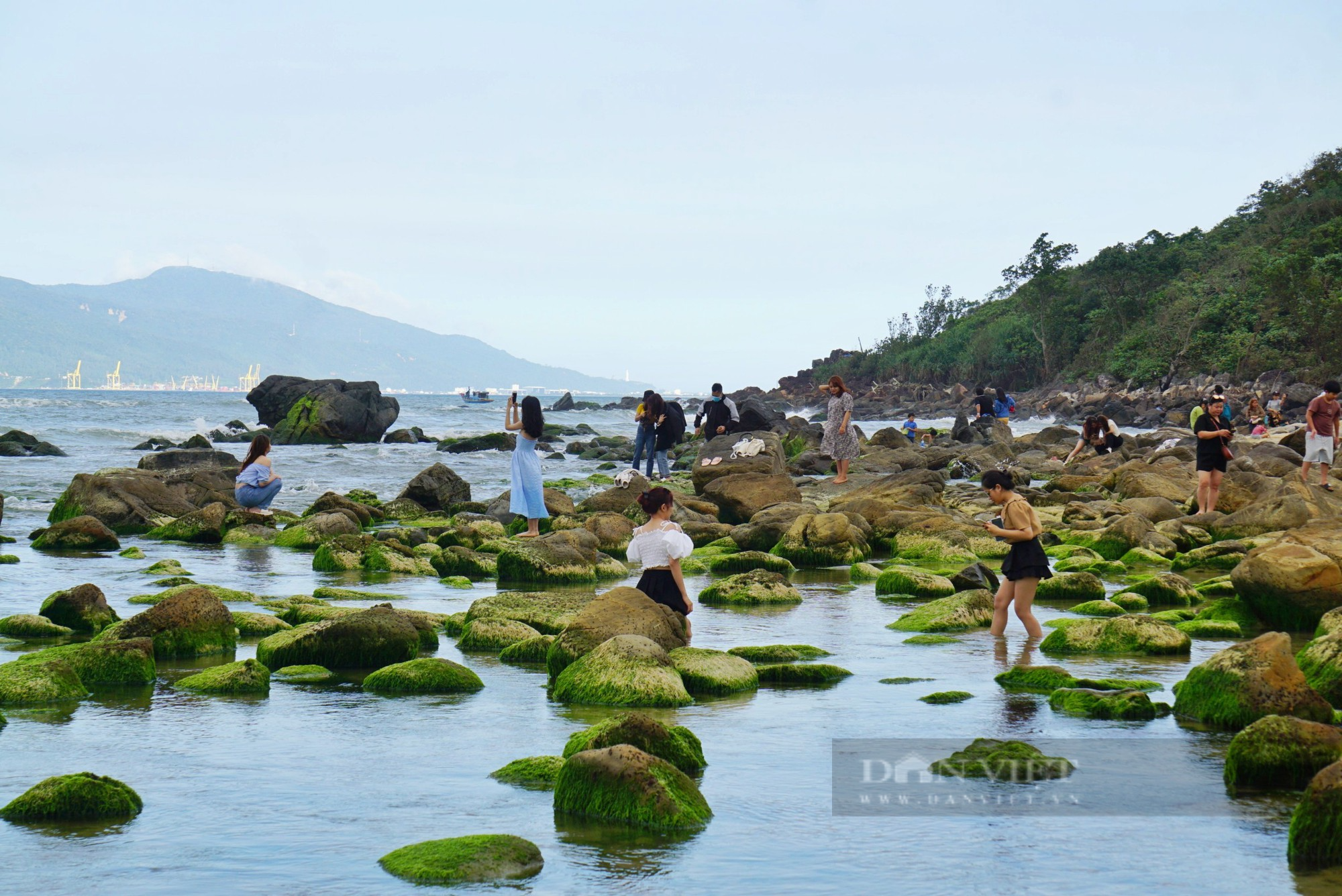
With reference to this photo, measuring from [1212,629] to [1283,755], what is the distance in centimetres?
420

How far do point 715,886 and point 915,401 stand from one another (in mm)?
89514

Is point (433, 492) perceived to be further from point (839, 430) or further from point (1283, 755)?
point (1283, 755)

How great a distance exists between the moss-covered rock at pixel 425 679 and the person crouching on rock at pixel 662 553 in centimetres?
168

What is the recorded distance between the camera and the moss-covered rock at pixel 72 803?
515 cm

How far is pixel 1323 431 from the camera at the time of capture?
18984 mm

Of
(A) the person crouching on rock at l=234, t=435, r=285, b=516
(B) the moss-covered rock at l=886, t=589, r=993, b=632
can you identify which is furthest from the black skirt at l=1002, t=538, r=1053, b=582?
(A) the person crouching on rock at l=234, t=435, r=285, b=516

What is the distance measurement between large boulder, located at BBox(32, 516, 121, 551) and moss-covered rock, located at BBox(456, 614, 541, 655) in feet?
28.3

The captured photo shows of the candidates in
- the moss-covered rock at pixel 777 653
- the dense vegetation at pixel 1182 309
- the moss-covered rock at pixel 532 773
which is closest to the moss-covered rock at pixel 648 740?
the moss-covered rock at pixel 532 773

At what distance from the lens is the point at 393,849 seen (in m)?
4.82

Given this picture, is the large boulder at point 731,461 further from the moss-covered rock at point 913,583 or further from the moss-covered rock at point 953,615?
the moss-covered rock at point 953,615

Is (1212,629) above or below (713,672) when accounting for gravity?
above

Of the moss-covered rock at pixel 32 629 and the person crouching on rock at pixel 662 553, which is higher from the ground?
the person crouching on rock at pixel 662 553

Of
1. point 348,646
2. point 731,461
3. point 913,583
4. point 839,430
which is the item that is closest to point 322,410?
point 731,461

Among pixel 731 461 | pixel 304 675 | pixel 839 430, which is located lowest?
pixel 304 675
